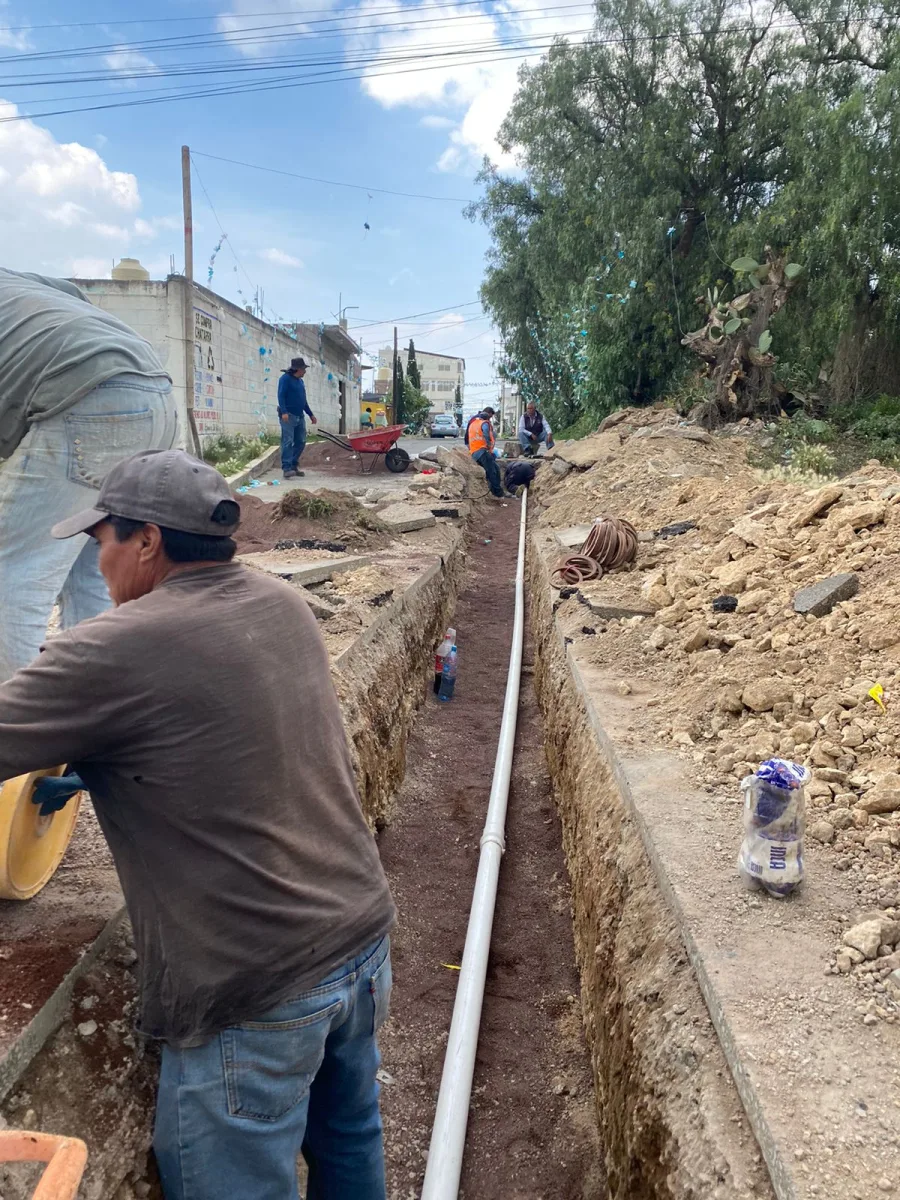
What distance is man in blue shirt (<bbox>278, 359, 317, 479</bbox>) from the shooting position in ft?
40.8

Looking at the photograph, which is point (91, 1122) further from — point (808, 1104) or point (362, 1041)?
point (808, 1104)

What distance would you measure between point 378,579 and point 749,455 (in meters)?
7.94

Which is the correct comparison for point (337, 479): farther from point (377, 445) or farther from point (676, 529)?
point (676, 529)

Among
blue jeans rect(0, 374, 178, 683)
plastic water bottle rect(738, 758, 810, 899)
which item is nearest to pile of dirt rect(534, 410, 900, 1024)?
plastic water bottle rect(738, 758, 810, 899)

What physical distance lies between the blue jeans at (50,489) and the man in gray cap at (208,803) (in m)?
0.86

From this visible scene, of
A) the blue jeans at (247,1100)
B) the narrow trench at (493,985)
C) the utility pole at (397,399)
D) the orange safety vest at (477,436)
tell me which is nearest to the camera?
the blue jeans at (247,1100)

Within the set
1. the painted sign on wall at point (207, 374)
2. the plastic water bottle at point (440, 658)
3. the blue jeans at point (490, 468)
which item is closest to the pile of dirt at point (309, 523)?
the plastic water bottle at point (440, 658)

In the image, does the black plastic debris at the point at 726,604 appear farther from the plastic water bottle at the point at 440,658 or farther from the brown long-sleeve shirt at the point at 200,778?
the brown long-sleeve shirt at the point at 200,778

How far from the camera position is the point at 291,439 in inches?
526

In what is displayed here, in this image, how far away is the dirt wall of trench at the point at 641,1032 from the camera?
1837 mm

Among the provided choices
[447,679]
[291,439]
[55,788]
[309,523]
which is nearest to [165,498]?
[55,788]

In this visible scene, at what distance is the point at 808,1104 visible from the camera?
1.73 metres

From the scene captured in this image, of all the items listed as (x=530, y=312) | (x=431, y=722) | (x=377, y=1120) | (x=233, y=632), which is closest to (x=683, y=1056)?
(x=377, y=1120)

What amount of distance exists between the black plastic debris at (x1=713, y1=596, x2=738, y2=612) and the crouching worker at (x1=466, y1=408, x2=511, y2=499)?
11.3 metres
